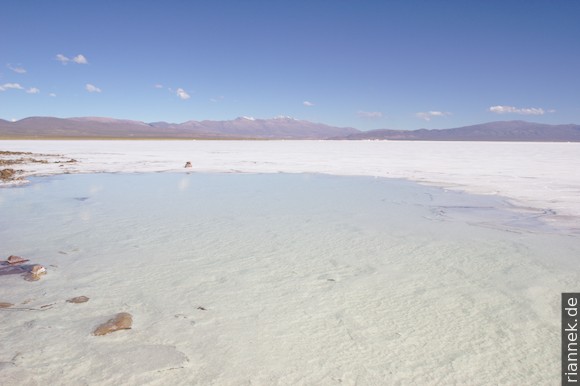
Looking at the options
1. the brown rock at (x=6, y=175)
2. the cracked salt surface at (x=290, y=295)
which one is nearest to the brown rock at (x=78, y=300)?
the cracked salt surface at (x=290, y=295)

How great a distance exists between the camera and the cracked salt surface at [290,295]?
6.96ft

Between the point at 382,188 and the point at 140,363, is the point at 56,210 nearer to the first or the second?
the point at 140,363

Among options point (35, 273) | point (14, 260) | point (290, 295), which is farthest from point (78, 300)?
point (290, 295)

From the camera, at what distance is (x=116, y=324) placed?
253 centimetres

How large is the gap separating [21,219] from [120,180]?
5170 millimetres

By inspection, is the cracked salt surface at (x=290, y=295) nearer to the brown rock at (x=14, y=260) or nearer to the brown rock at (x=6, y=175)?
the brown rock at (x=14, y=260)

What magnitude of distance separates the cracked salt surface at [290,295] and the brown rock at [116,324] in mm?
61

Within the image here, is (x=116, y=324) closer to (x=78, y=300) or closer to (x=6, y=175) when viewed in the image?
(x=78, y=300)

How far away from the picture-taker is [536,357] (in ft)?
7.29

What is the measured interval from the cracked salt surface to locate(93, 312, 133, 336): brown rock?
61mm

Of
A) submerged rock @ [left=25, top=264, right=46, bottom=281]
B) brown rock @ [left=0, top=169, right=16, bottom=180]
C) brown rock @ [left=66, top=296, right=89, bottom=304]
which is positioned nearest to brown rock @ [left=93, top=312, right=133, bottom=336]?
brown rock @ [left=66, top=296, right=89, bottom=304]

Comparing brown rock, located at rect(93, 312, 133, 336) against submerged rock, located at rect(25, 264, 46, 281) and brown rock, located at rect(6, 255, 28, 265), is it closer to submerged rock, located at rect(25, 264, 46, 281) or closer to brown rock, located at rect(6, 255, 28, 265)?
submerged rock, located at rect(25, 264, 46, 281)

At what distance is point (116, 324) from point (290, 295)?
1196 millimetres

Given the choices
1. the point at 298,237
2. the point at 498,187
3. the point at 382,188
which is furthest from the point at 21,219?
the point at 498,187
